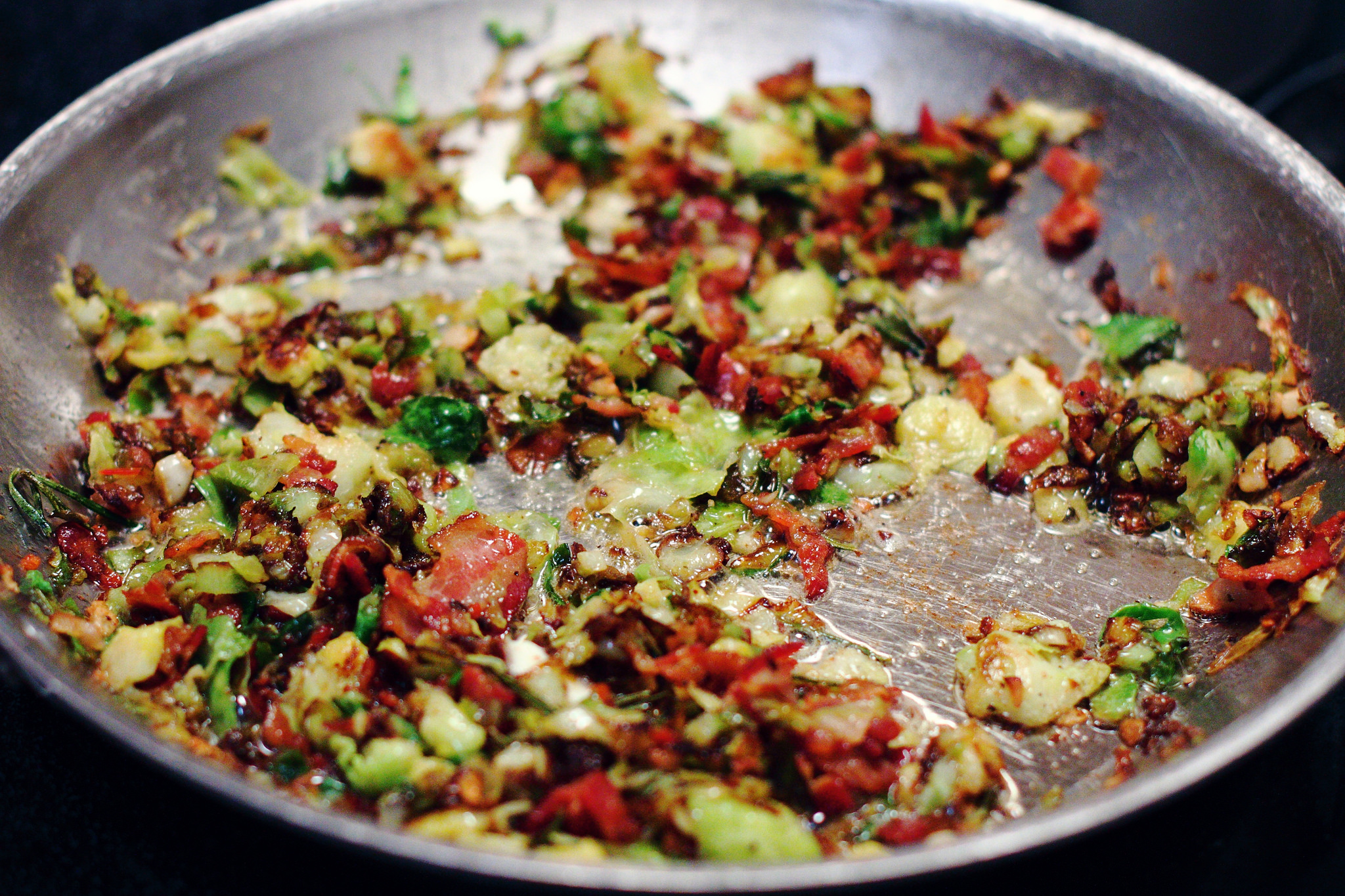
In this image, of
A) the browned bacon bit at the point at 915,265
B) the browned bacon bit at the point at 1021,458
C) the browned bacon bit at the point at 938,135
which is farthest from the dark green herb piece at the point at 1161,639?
the browned bacon bit at the point at 938,135

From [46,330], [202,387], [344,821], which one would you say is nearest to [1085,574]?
[344,821]

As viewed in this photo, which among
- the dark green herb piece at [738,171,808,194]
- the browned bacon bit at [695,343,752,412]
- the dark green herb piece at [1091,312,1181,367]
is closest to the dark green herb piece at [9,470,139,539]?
the browned bacon bit at [695,343,752,412]

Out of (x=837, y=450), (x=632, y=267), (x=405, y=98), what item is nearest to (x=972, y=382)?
(x=837, y=450)

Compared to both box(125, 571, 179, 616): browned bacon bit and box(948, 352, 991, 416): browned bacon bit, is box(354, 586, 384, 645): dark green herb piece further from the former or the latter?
box(948, 352, 991, 416): browned bacon bit

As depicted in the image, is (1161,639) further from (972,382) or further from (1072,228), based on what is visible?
(1072,228)

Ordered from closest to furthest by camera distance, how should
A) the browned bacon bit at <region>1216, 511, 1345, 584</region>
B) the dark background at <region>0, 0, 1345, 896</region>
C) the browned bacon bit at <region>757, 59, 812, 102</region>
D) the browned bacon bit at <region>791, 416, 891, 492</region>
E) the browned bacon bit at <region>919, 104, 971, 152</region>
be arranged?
the dark background at <region>0, 0, 1345, 896</region>
the browned bacon bit at <region>1216, 511, 1345, 584</region>
the browned bacon bit at <region>791, 416, 891, 492</region>
the browned bacon bit at <region>919, 104, 971, 152</region>
the browned bacon bit at <region>757, 59, 812, 102</region>
